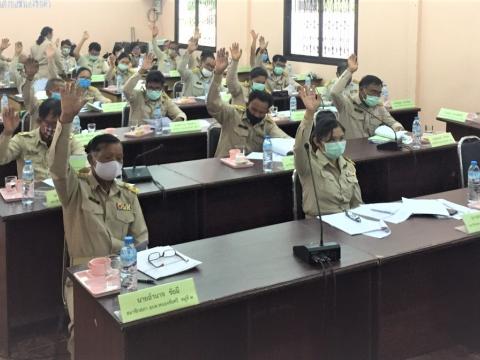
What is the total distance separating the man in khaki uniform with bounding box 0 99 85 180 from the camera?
351 centimetres

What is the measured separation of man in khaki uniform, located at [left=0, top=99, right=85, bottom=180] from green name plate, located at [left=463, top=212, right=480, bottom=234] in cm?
209

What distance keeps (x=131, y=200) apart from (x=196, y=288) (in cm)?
81

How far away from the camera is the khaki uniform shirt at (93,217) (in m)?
2.64

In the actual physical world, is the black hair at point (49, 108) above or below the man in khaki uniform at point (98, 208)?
above

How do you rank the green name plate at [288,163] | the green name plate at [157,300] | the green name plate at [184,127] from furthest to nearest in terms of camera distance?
the green name plate at [184,127] → the green name plate at [288,163] → the green name plate at [157,300]

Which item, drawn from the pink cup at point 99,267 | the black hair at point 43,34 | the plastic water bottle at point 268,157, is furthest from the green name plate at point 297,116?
the black hair at point 43,34

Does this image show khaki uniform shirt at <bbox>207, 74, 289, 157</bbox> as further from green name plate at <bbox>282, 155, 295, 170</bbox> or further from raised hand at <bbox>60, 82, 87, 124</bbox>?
raised hand at <bbox>60, 82, 87, 124</bbox>

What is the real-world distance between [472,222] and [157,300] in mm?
1431

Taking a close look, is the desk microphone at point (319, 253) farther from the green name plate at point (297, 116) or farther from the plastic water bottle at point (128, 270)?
the green name plate at point (297, 116)

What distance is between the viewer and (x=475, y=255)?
2.74 m

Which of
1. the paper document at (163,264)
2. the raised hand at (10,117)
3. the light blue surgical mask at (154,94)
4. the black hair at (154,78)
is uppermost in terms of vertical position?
the black hair at (154,78)

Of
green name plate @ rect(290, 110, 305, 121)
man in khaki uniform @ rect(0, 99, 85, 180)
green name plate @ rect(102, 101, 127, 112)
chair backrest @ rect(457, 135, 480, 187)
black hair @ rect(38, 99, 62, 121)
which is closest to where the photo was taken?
black hair @ rect(38, 99, 62, 121)

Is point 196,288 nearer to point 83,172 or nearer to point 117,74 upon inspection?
point 83,172

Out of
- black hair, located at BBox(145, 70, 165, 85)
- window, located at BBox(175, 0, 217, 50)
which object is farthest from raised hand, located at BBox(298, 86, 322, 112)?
window, located at BBox(175, 0, 217, 50)
